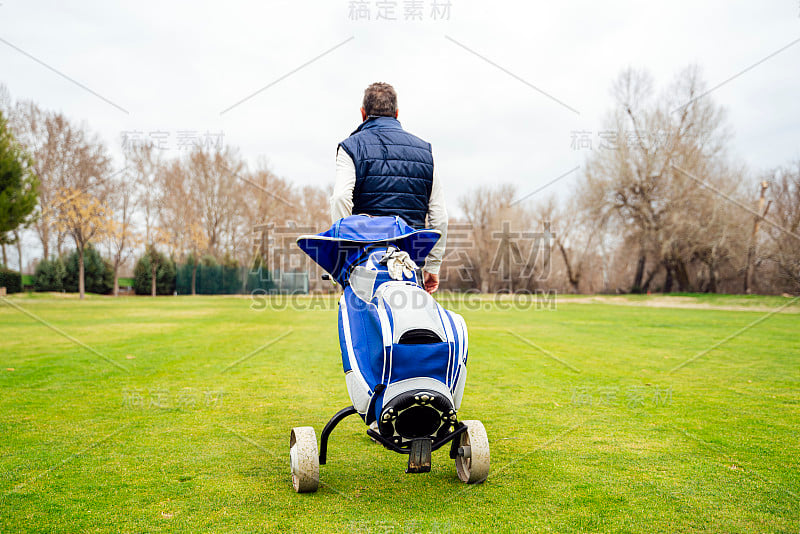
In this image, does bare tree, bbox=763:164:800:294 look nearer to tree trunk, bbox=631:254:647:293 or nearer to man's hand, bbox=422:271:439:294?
tree trunk, bbox=631:254:647:293

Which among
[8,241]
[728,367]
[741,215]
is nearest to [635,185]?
[741,215]

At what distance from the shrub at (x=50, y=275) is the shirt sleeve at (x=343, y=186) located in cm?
4449

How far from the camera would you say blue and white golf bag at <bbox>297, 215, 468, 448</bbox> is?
2764 mm

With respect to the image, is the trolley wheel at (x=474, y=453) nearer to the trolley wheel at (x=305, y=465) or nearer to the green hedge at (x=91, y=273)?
the trolley wheel at (x=305, y=465)

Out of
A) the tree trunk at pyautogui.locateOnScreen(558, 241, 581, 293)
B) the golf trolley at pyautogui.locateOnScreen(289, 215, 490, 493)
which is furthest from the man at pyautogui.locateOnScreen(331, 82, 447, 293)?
the tree trunk at pyautogui.locateOnScreen(558, 241, 581, 293)

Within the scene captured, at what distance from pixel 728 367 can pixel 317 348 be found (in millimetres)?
6258

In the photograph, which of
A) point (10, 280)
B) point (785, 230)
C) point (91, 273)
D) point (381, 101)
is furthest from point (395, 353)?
point (91, 273)

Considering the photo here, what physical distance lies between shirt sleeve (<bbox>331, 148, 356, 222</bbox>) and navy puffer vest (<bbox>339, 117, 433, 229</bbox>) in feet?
0.12

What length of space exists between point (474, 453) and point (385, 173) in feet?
5.68

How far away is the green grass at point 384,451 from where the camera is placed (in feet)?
8.91

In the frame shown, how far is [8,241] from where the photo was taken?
25203 millimetres

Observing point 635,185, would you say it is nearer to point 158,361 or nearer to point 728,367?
point 728,367

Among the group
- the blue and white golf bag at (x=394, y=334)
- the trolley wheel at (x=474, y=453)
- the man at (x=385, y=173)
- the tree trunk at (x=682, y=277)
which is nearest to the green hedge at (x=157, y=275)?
the tree trunk at (x=682, y=277)

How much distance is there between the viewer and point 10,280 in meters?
38.1
